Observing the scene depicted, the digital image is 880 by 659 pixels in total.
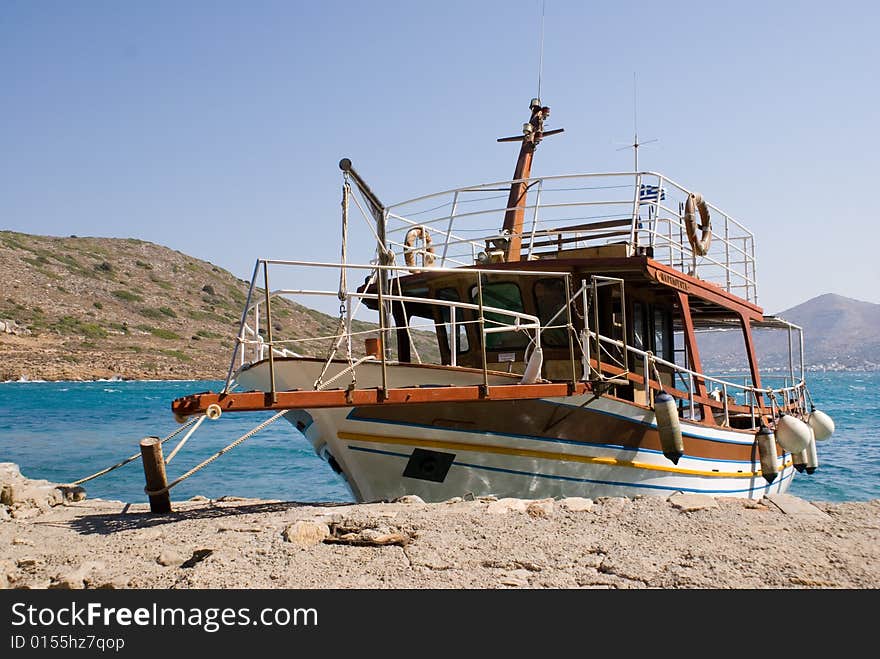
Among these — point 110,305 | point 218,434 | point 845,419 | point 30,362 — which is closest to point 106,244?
point 110,305

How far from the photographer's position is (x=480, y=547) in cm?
529

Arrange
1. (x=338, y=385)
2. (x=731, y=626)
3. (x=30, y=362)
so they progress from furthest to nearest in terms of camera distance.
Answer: (x=30, y=362)
(x=338, y=385)
(x=731, y=626)

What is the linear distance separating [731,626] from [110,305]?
85.1 m

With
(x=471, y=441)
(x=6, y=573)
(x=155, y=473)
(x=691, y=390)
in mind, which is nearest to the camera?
(x=6, y=573)

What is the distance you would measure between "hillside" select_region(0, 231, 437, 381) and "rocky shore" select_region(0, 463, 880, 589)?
44.5m

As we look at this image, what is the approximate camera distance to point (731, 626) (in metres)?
3.79

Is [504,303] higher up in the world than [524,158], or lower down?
lower down

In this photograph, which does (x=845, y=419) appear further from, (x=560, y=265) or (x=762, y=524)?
(x=762, y=524)

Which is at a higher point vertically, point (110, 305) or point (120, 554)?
point (110, 305)

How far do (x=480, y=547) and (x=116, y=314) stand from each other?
8114 cm

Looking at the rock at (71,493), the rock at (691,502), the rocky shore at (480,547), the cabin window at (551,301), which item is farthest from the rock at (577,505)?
the rock at (71,493)

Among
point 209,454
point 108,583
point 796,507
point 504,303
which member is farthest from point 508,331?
point 209,454

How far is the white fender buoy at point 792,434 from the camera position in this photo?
10.8 metres

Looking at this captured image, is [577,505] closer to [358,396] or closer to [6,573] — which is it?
[358,396]
